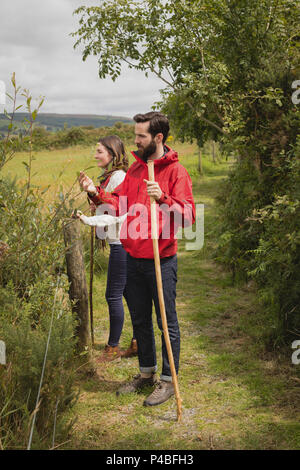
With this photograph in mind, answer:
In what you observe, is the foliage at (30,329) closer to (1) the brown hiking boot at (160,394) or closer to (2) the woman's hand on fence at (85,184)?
(2) the woman's hand on fence at (85,184)

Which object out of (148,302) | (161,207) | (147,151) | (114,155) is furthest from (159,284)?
(114,155)

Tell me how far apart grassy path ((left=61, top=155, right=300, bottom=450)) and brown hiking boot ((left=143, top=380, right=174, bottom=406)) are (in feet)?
0.16

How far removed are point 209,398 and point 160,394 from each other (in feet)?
1.36

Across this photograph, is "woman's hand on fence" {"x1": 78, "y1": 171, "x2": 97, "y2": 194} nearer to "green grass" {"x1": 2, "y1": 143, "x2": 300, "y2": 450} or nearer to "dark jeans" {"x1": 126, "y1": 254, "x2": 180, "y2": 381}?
"green grass" {"x1": 2, "y1": 143, "x2": 300, "y2": 450}

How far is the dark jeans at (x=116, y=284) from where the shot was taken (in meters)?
4.17

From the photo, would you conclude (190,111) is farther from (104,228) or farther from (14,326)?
(14,326)

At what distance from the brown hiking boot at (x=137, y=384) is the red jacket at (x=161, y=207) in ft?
3.78

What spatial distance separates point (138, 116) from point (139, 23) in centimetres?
535

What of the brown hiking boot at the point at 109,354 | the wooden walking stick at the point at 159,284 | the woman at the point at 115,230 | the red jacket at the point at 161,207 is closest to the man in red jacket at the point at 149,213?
the red jacket at the point at 161,207

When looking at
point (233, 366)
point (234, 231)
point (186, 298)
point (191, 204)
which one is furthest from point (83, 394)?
point (234, 231)

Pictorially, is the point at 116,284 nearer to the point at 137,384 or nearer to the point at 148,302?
the point at 148,302

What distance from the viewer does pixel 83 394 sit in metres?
3.81

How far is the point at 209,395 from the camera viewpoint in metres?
3.79

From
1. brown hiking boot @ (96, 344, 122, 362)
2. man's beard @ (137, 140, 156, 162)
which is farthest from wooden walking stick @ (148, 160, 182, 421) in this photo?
brown hiking boot @ (96, 344, 122, 362)
